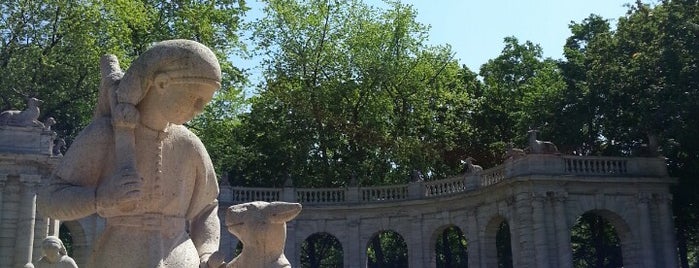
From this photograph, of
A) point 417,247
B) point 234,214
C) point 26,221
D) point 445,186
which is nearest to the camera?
point 234,214

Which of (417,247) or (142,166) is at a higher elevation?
(417,247)

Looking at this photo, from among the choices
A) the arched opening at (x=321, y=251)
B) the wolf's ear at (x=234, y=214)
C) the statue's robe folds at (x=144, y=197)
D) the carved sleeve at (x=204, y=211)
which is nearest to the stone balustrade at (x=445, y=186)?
the arched opening at (x=321, y=251)

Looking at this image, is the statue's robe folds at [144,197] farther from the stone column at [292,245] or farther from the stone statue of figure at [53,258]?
the stone column at [292,245]

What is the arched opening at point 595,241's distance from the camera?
3719 cm

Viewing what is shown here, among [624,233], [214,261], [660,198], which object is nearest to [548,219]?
[624,233]

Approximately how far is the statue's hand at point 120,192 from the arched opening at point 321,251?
39.3 m

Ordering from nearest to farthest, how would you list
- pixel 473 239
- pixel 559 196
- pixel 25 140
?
pixel 25 140 → pixel 559 196 → pixel 473 239

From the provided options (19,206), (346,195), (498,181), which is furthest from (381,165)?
(19,206)

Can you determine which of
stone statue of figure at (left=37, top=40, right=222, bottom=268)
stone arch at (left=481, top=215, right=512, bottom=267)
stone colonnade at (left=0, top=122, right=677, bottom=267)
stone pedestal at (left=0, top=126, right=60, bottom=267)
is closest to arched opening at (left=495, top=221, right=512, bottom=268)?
stone colonnade at (left=0, top=122, right=677, bottom=267)

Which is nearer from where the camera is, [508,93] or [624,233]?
[624,233]

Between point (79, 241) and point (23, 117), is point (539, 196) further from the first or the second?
point (23, 117)

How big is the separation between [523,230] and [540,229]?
2.37 ft

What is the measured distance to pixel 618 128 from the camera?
1284 inches

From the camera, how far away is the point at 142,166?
5.06 meters
